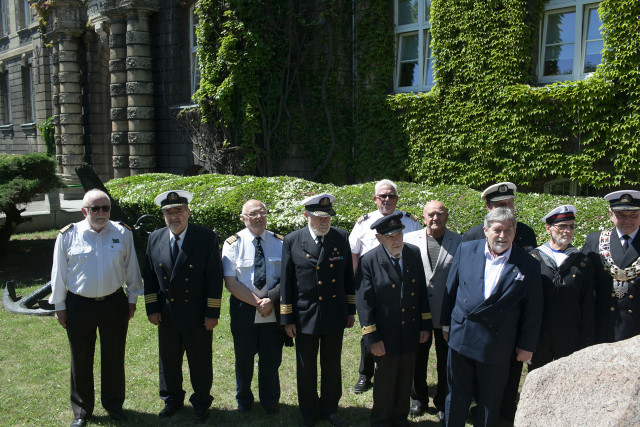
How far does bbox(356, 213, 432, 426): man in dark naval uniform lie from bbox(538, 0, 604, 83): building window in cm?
723

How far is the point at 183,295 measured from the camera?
15.2 ft

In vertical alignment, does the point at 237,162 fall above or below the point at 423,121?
below

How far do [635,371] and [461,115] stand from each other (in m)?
8.36

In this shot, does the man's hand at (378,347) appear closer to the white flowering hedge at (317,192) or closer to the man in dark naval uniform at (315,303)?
the man in dark naval uniform at (315,303)

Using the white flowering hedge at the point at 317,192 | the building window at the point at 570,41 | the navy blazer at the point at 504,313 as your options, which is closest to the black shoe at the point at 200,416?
the navy blazer at the point at 504,313

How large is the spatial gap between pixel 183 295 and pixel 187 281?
0.12 m

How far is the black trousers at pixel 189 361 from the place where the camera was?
473 centimetres

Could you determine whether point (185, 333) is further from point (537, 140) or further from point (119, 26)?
point (119, 26)

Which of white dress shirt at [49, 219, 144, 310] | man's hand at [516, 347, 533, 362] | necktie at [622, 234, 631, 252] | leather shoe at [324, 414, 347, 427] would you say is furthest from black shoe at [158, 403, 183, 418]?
necktie at [622, 234, 631, 252]

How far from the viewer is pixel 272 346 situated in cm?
490

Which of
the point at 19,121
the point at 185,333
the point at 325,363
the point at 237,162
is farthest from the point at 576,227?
the point at 19,121

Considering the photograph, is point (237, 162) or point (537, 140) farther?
point (237, 162)

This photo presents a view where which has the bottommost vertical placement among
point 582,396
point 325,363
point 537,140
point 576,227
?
point 325,363

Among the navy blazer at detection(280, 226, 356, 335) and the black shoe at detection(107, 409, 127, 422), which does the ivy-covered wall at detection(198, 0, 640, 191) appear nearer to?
the navy blazer at detection(280, 226, 356, 335)
